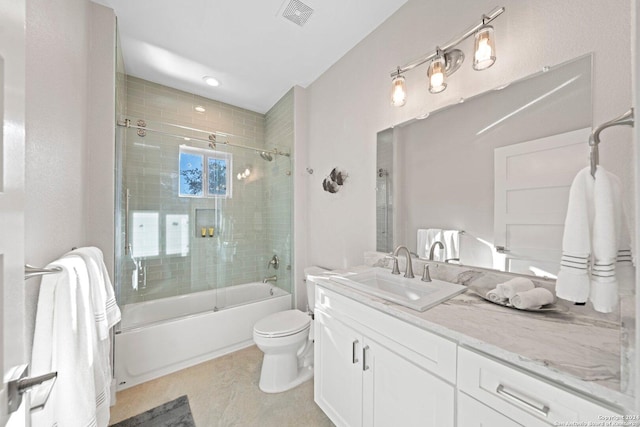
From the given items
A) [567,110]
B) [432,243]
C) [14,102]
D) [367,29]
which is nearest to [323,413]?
[432,243]

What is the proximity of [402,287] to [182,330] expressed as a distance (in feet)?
6.17

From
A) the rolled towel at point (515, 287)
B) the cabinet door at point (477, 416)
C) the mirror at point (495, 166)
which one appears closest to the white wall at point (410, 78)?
the mirror at point (495, 166)

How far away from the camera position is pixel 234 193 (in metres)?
2.79

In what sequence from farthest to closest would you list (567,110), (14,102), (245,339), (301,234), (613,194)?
1. (301,234)
2. (245,339)
3. (567,110)
4. (613,194)
5. (14,102)

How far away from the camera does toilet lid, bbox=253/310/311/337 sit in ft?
5.61

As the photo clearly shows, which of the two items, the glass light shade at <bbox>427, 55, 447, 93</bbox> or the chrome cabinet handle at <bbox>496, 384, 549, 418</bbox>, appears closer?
the chrome cabinet handle at <bbox>496, 384, 549, 418</bbox>

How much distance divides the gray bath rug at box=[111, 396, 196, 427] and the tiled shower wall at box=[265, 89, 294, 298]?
4.48 feet

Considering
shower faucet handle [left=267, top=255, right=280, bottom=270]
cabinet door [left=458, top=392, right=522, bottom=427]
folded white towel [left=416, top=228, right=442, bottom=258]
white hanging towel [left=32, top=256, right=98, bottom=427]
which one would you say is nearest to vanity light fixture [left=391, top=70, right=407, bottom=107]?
folded white towel [left=416, top=228, right=442, bottom=258]

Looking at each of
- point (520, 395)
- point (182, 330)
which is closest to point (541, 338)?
point (520, 395)

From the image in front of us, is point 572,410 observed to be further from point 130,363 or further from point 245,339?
point 130,363

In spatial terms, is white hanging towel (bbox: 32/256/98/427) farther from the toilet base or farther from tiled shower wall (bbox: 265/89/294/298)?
tiled shower wall (bbox: 265/89/294/298)

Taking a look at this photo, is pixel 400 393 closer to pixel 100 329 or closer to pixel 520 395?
pixel 520 395

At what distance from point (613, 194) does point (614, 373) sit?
1.52ft

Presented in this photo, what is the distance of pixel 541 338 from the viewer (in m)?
0.72
